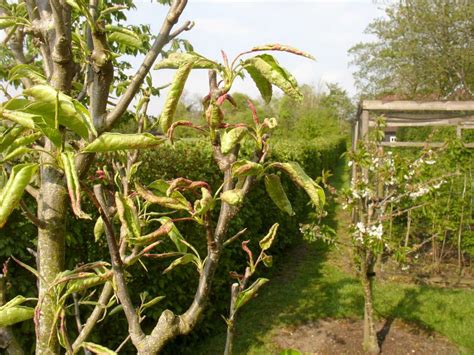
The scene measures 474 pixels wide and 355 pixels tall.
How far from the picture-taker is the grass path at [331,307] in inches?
170

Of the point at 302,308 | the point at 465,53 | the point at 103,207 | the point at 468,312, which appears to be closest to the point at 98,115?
the point at 103,207

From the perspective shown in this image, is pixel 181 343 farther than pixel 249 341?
No

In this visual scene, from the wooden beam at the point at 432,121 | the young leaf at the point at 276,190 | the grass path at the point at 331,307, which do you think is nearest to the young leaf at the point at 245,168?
the young leaf at the point at 276,190

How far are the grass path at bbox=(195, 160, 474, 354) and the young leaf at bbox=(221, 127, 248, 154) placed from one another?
3.69 m

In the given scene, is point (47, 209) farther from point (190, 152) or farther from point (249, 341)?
point (249, 341)

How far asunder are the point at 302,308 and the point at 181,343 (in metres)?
1.73

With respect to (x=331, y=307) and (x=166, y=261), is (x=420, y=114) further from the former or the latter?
(x=166, y=261)

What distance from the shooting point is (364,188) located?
14.0ft

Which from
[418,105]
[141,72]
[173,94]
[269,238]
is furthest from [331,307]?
[173,94]

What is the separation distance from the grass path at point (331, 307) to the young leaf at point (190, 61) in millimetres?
3721

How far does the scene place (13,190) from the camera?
2.38 feet

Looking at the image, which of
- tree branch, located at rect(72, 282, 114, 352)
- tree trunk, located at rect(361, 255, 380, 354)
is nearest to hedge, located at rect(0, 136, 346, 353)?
tree branch, located at rect(72, 282, 114, 352)

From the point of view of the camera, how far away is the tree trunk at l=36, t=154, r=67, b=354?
3.53 ft

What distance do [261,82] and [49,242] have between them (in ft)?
2.31
